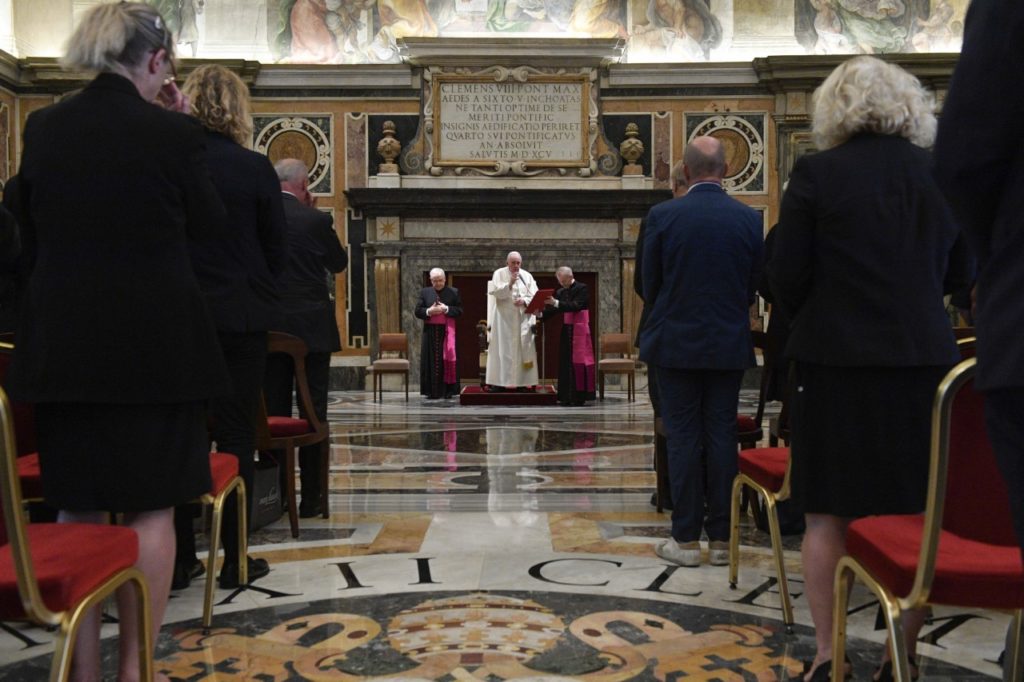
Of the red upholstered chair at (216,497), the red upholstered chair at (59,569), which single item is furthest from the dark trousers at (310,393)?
the red upholstered chair at (59,569)

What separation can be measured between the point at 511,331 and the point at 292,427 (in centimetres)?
778

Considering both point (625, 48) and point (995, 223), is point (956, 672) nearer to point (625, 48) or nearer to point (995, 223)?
point (995, 223)

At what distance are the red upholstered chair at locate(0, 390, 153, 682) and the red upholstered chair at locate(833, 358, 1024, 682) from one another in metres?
1.43

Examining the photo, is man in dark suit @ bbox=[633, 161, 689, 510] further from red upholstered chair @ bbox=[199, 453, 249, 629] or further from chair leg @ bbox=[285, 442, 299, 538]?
red upholstered chair @ bbox=[199, 453, 249, 629]

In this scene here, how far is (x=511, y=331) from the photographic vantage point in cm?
1216

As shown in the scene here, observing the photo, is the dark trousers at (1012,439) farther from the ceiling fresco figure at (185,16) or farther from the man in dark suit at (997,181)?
the ceiling fresco figure at (185,16)

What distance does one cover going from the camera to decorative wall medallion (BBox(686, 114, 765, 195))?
14.5 m

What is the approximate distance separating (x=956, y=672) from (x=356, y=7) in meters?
13.5

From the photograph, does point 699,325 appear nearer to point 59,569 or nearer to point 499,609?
point 499,609

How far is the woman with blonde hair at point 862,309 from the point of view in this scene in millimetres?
2551

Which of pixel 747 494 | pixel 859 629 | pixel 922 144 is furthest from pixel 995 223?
pixel 747 494

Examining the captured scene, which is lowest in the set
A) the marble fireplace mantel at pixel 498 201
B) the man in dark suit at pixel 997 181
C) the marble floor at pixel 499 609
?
the marble floor at pixel 499 609

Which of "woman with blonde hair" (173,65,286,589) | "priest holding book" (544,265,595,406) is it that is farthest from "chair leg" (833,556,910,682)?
"priest holding book" (544,265,595,406)

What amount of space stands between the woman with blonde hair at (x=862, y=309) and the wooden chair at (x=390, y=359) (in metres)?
10.1
